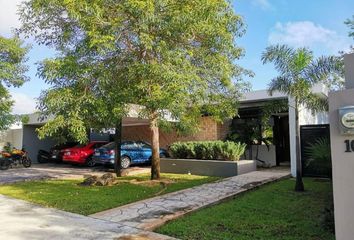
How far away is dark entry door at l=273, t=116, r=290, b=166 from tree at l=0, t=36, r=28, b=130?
13235 millimetres

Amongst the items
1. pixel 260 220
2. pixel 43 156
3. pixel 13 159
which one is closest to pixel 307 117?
pixel 260 220

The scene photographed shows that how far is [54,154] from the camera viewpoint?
23250mm

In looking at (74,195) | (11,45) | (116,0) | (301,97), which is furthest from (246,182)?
(11,45)

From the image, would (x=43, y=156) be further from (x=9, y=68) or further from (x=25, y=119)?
(x=9, y=68)

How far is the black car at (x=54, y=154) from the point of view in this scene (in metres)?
22.7

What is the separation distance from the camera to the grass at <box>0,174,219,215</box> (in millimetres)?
9240

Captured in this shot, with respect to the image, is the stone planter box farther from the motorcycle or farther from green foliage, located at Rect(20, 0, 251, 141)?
the motorcycle

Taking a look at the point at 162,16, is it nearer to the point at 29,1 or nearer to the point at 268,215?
the point at 29,1

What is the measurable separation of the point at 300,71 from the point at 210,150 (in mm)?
5888

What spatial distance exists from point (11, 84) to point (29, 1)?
8.75 metres

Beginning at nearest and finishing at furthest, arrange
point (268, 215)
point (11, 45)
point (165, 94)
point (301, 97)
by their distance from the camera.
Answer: point (268, 215) < point (165, 94) < point (301, 97) < point (11, 45)

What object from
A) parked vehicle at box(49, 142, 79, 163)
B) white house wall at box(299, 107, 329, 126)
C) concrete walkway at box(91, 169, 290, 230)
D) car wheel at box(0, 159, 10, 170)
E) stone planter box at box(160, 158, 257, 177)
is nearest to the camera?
concrete walkway at box(91, 169, 290, 230)

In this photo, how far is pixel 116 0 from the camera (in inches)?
409

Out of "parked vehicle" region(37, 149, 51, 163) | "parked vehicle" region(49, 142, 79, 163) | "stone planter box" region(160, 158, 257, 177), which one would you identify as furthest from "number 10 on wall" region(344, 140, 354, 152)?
"parked vehicle" region(37, 149, 51, 163)
